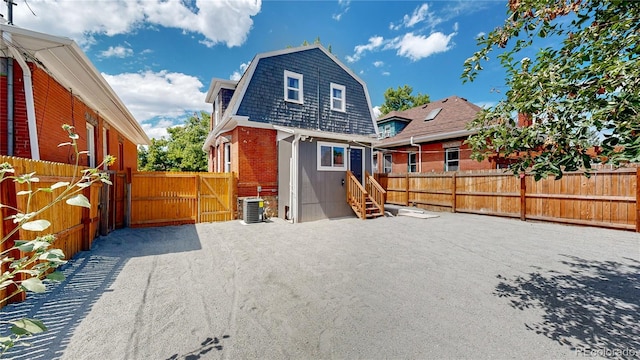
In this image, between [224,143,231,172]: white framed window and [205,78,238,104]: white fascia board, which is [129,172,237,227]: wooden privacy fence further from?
[205,78,238,104]: white fascia board

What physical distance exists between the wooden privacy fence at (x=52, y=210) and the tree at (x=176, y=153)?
21.6m

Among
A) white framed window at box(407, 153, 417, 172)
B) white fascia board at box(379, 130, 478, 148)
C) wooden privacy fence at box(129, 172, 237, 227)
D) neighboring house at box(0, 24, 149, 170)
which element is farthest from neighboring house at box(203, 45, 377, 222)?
white framed window at box(407, 153, 417, 172)

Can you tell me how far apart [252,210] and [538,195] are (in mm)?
9905

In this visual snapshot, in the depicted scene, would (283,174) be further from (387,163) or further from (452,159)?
(387,163)

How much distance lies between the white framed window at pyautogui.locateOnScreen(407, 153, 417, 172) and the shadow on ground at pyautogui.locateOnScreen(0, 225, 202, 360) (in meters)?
12.8

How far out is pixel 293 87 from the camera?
10.9m

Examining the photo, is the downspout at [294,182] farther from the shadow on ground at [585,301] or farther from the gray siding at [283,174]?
the shadow on ground at [585,301]

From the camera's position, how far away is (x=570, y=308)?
316 cm

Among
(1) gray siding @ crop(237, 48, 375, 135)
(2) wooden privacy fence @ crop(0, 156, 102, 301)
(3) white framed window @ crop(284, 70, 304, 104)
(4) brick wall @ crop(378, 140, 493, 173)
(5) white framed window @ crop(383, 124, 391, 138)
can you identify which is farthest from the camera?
(5) white framed window @ crop(383, 124, 391, 138)

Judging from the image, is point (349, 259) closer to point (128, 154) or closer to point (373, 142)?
point (373, 142)

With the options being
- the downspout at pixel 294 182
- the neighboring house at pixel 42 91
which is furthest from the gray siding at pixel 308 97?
the neighboring house at pixel 42 91

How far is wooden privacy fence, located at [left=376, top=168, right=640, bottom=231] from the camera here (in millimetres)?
7160

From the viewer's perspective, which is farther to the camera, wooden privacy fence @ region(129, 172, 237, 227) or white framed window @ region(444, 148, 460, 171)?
white framed window @ region(444, 148, 460, 171)

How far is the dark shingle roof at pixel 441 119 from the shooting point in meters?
13.9
